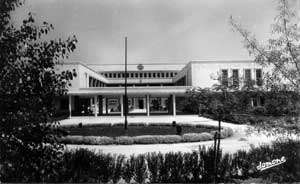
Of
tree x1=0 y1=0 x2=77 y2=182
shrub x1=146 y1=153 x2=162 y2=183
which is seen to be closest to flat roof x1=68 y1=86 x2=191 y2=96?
shrub x1=146 y1=153 x2=162 y2=183

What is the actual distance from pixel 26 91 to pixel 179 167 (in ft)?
13.5

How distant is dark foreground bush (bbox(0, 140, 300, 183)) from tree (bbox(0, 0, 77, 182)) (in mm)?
1880

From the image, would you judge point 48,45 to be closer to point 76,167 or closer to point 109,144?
point 76,167

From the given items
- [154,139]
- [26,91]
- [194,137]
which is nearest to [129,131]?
[154,139]

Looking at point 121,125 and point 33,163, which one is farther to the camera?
point 121,125

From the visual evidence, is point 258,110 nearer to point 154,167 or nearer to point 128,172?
point 154,167

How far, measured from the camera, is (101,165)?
6.60 m

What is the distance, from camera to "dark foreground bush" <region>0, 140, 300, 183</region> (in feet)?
20.9

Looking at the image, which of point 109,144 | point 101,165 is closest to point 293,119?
point 101,165

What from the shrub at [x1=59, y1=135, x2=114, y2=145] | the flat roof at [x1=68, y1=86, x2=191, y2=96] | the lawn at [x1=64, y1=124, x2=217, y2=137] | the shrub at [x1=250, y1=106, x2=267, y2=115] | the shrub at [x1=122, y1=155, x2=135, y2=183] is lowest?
the lawn at [x1=64, y1=124, x2=217, y2=137]

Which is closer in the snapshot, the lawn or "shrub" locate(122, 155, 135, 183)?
"shrub" locate(122, 155, 135, 183)

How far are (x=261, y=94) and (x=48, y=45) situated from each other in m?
4.22

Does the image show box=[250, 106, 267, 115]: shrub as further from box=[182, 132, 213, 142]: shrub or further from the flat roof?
the flat roof

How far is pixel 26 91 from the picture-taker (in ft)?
13.9
